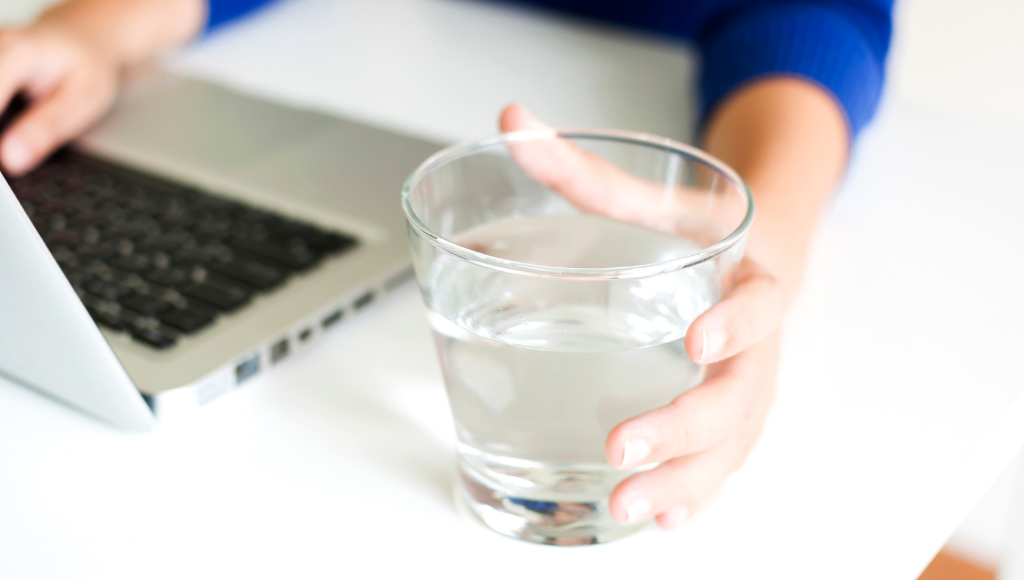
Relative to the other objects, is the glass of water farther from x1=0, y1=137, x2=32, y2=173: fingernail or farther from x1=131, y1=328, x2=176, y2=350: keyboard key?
x1=0, y1=137, x2=32, y2=173: fingernail

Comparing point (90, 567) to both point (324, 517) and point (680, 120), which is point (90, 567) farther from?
point (680, 120)

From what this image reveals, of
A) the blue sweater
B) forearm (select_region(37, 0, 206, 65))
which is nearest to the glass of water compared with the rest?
the blue sweater

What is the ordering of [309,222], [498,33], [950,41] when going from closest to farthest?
[309,222] → [498,33] → [950,41]

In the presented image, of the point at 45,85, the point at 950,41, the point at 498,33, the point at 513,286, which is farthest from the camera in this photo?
the point at 950,41

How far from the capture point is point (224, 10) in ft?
2.88

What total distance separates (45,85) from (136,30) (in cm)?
13

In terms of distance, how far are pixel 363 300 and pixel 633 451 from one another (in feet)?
0.72

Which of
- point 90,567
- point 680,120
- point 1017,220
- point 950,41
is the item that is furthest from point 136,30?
point 950,41

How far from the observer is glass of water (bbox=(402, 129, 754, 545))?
1.00 ft

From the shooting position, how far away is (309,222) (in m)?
0.52

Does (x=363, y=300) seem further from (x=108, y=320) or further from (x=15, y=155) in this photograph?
(x=15, y=155)

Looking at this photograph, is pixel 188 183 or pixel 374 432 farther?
pixel 188 183

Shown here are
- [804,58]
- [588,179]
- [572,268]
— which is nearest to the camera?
[572,268]

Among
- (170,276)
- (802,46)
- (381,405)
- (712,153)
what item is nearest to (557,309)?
(381,405)
